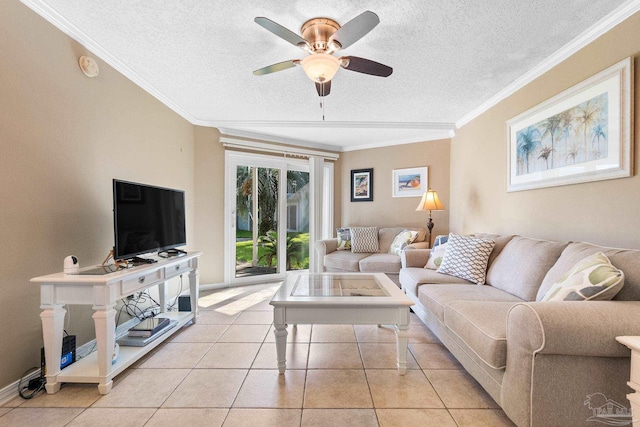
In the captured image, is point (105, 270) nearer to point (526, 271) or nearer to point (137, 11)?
point (137, 11)

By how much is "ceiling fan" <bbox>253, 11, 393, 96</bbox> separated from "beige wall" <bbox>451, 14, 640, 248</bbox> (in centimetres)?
146

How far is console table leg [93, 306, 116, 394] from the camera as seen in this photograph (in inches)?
69.6

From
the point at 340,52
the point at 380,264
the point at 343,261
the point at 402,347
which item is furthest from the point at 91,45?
the point at 380,264

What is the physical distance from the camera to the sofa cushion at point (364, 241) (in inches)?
176

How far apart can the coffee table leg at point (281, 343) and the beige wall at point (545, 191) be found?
2242 mm

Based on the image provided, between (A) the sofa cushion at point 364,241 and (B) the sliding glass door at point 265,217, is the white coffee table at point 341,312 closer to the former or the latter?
(A) the sofa cushion at point 364,241

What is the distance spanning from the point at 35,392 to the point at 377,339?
2.32 m

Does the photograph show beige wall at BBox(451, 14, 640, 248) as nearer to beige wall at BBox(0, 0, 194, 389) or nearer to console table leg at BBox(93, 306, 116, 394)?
console table leg at BBox(93, 306, 116, 394)

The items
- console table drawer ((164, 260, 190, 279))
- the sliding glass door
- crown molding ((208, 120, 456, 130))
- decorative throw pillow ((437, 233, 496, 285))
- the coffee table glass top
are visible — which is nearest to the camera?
the coffee table glass top

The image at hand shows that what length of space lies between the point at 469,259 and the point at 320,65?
2062 millimetres

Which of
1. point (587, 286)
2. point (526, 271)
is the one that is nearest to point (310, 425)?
point (587, 286)

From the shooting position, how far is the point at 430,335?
2.62 meters

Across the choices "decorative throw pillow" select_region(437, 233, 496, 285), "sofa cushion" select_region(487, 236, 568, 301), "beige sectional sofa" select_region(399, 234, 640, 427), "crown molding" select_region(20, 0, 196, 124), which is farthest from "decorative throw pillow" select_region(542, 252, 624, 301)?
"crown molding" select_region(20, 0, 196, 124)

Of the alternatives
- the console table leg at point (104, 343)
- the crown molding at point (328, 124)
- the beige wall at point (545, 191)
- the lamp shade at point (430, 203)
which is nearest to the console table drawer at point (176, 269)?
the console table leg at point (104, 343)
